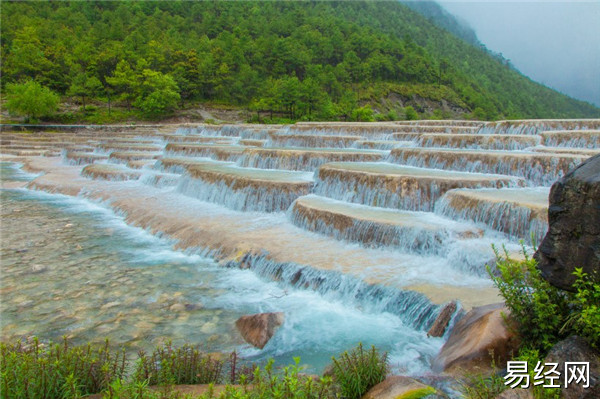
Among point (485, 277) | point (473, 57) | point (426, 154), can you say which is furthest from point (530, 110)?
point (485, 277)

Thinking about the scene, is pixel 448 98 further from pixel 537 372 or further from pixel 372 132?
pixel 537 372

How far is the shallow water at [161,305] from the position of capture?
19.3ft

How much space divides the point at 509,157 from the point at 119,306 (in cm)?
1039

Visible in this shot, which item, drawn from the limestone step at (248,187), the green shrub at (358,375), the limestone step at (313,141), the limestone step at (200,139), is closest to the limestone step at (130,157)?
the limestone step at (200,139)

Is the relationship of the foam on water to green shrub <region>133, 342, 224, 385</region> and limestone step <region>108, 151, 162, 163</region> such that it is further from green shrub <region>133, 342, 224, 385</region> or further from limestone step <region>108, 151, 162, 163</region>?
limestone step <region>108, 151, 162, 163</region>

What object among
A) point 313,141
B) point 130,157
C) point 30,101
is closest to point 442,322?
point 313,141

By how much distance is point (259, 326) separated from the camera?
6.05 m

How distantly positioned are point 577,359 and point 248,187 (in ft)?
32.4

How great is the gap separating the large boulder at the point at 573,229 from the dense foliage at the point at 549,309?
0.39 feet

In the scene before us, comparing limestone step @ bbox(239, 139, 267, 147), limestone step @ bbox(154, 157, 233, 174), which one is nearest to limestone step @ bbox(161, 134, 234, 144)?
limestone step @ bbox(239, 139, 267, 147)

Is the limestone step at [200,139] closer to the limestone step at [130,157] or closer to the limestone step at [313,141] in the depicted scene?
the limestone step at [130,157]

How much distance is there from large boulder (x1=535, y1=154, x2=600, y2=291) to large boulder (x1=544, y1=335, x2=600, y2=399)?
47cm

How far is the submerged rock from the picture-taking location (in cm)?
587

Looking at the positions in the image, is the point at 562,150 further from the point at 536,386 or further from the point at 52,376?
the point at 52,376
